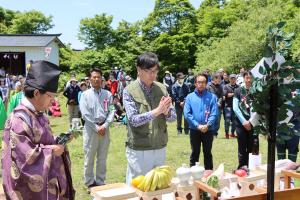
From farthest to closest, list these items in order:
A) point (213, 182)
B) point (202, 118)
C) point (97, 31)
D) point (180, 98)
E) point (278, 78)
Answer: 1. point (97, 31)
2. point (180, 98)
3. point (202, 118)
4. point (213, 182)
5. point (278, 78)

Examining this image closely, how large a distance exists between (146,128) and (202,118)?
2.51 m

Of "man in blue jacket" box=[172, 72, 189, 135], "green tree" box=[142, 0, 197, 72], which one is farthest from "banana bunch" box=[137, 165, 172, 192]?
"green tree" box=[142, 0, 197, 72]

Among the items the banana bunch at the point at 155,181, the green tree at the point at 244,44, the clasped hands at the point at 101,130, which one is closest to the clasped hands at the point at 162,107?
the banana bunch at the point at 155,181

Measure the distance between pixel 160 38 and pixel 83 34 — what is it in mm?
6365

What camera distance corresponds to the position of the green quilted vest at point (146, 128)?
384cm

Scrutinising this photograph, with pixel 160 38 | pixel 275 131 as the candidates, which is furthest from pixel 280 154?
pixel 160 38

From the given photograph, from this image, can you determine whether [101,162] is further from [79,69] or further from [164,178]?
[79,69]

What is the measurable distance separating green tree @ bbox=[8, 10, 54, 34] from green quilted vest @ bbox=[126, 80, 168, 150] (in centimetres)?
3986

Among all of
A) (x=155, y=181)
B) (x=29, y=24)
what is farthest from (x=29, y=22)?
(x=155, y=181)

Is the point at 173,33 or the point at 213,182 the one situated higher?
the point at 173,33

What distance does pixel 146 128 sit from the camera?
385 cm

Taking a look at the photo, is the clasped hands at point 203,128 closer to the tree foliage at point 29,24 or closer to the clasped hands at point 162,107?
the clasped hands at point 162,107

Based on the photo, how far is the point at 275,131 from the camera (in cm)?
259

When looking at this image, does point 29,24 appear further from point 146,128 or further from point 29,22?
point 146,128
